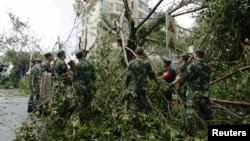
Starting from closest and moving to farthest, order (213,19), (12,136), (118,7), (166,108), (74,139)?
1. (74,139)
2. (12,136)
3. (166,108)
4. (213,19)
5. (118,7)

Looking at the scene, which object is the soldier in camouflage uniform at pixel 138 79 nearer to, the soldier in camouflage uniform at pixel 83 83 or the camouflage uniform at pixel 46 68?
the soldier in camouflage uniform at pixel 83 83

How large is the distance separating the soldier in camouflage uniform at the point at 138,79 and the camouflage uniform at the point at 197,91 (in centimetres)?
84

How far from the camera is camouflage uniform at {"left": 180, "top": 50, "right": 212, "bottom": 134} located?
706 cm

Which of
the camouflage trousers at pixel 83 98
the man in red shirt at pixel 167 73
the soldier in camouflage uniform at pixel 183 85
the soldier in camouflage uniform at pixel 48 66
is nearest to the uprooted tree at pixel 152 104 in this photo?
the camouflage trousers at pixel 83 98

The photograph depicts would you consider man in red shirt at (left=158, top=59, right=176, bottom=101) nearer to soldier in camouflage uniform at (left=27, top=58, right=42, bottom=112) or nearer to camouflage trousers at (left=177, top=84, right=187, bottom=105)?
camouflage trousers at (left=177, top=84, right=187, bottom=105)

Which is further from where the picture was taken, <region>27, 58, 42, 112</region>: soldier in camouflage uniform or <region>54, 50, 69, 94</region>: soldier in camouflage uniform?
<region>27, 58, 42, 112</region>: soldier in camouflage uniform

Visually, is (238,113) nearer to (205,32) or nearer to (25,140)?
(205,32)

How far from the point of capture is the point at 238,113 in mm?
7945

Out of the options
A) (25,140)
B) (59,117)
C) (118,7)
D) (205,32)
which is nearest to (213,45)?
(205,32)

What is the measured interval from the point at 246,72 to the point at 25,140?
4.95 metres

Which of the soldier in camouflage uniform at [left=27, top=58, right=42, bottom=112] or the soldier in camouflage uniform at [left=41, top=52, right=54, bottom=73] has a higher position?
the soldier in camouflage uniform at [left=41, top=52, right=54, bottom=73]

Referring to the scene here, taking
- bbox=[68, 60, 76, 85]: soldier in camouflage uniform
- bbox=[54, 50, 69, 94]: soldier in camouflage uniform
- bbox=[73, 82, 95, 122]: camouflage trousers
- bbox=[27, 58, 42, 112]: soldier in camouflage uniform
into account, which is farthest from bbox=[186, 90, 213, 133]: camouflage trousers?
bbox=[27, 58, 42, 112]: soldier in camouflage uniform

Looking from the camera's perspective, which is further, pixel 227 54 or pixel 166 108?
pixel 227 54

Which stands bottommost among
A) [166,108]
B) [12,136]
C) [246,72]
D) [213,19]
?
[12,136]
